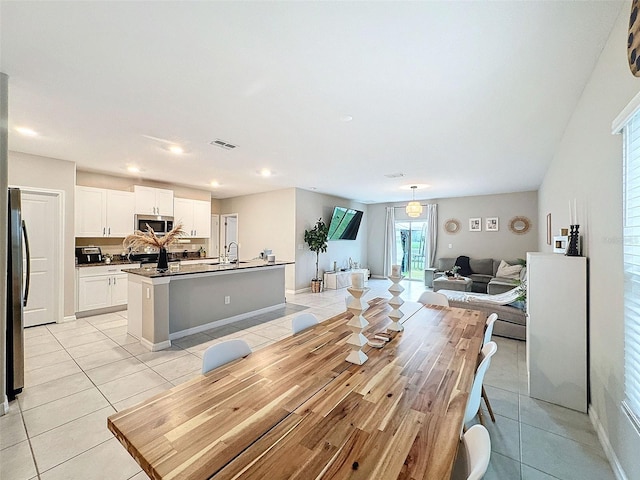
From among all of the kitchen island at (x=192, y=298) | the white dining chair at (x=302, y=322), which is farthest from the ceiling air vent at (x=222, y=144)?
the white dining chair at (x=302, y=322)

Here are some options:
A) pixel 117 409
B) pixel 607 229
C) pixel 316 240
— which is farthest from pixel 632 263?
pixel 316 240

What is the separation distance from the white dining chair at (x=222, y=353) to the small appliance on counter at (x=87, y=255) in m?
5.09

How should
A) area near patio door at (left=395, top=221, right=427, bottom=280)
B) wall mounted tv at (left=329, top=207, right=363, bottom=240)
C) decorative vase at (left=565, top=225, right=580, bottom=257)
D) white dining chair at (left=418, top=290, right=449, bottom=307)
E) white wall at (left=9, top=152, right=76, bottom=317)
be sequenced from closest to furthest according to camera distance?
decorative vase at (left=565, top=225, right=580, bottom=257), white dining chair at (left=418, top=290, right=449, bottom=307), white wall at (left=9, top=152, right=76, bottom=317), wall mounted tv at (left=329, top=207, right=363, bottom=240), area near patio door at (left=395, top=221, right=427, bottom=280)

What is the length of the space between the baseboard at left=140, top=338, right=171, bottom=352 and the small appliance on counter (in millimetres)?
2686

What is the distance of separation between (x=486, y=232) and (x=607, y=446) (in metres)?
6.92

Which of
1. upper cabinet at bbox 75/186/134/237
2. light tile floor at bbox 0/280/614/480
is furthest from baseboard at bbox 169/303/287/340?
upper cabinet at bbox 75/186/134/237

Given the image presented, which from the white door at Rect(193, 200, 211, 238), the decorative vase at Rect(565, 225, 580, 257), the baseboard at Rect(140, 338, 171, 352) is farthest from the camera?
the white door at Rect(193, 200, 211, 238)

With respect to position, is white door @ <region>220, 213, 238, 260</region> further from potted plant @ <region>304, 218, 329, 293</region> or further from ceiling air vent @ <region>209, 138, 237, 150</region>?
ceiling air vent @ <region>209, 138, 237, 150</region>

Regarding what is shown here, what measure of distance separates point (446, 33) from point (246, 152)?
3.03m

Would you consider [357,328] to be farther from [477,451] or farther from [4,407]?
[4,407]

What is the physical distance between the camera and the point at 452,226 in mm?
8391

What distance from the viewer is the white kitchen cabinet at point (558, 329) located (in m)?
2.23

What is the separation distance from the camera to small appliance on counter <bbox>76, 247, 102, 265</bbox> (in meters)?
5.09

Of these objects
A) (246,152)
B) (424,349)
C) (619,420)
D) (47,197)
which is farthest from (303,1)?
(47,197)
